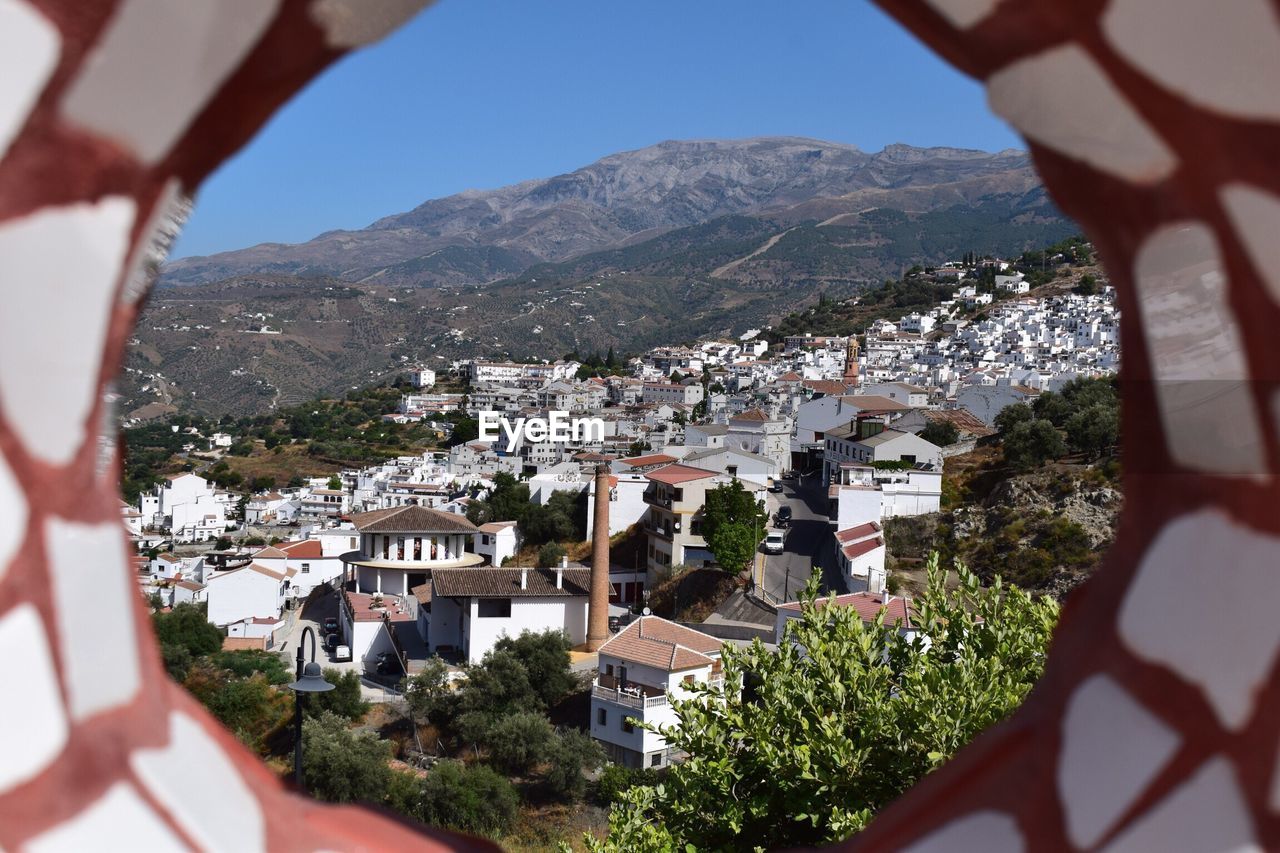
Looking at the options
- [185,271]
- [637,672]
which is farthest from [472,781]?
[185,271]

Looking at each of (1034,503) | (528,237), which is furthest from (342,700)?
(528,237)

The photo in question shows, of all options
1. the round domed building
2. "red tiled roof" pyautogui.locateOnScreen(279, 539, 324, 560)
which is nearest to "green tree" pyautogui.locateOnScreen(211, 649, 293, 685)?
the round domed building

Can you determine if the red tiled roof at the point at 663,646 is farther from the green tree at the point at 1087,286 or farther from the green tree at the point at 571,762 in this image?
the green tree at the point at 1087,286

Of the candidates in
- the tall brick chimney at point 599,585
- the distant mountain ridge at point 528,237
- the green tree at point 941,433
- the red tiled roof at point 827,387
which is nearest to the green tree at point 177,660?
the tall brick chimney at point 599,585

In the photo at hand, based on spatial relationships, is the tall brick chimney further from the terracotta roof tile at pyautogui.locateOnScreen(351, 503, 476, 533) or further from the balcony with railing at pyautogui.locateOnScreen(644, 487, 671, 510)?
the terracotta roof tile at pyautogui.locateOnScreen(351, 503, 476, 533)

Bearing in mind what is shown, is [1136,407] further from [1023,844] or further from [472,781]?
[472,781]

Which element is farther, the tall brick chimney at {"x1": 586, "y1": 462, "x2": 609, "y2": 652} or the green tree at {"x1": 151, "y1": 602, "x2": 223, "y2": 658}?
the tall brick chimney at {"x1": 586, "y1": 462, "x2": 609, "y2": 652}

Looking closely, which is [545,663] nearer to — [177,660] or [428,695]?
[428,695]
